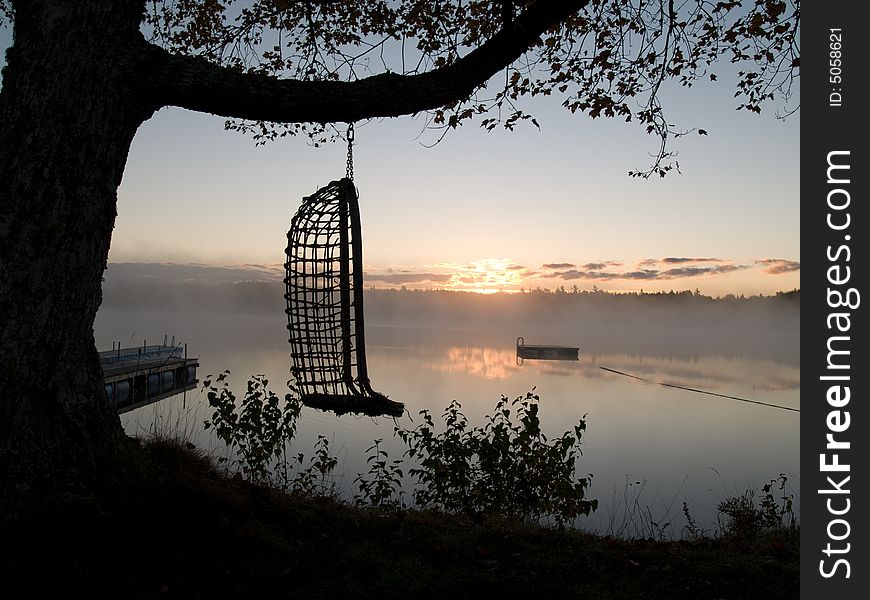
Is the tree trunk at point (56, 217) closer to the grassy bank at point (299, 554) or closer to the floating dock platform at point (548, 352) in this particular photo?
the grassy bank at point (299, 554)

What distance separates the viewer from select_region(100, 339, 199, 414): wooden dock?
17844 mm

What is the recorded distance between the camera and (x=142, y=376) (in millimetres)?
20531

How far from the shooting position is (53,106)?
145 inches

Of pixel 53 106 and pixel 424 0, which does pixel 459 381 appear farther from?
pixel 53 106

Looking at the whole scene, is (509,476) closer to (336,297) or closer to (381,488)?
(381,488)

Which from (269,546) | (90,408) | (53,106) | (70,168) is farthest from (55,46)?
(269,546)

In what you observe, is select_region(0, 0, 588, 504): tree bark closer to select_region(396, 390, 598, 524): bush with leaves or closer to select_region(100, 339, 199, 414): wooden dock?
select_region(396, 390, 598, 524): bush with leaves

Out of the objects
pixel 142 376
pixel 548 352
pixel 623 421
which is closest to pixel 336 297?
pixel 142 376

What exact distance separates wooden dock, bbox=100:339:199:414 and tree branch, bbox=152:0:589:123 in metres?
11.1

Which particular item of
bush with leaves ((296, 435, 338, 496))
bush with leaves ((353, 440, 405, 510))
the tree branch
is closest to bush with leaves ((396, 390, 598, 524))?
bush with leaves ((353, 440, 405, 510))

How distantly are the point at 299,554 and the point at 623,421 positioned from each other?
2100cm

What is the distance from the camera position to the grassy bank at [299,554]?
130 inches

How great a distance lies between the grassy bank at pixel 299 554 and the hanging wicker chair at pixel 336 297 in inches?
37.1
